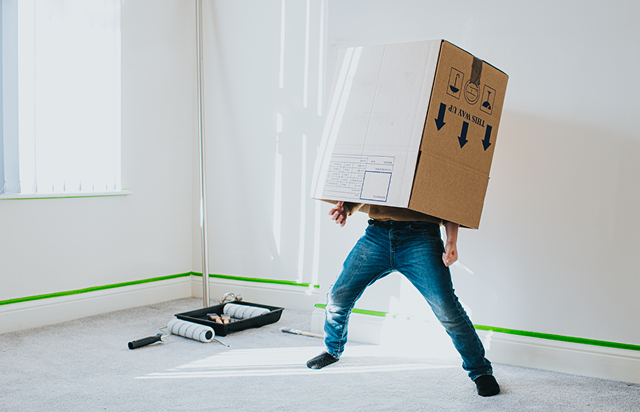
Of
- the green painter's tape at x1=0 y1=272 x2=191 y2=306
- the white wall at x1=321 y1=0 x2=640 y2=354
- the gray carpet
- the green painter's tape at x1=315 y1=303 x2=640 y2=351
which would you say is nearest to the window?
the green painter's tape at x1=0 y1=272 x2=191 y2=306

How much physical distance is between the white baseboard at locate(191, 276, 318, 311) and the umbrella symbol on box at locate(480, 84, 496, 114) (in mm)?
1512

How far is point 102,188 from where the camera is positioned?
283 cm

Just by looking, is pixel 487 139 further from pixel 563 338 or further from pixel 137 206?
pixel 137 206

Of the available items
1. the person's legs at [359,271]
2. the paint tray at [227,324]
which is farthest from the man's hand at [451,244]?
the paint tray at [227,324]

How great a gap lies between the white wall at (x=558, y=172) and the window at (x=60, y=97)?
1.63 m

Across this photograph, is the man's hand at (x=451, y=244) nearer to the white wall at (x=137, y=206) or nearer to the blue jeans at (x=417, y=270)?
the blue jeans at (x=417, y=270)

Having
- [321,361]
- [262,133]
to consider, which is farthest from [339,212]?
[262,133]

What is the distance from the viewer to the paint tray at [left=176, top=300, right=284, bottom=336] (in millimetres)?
2402

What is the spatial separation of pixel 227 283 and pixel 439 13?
1.88 m

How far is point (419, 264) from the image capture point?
179 centimetres

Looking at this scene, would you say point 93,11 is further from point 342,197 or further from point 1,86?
point 342,197

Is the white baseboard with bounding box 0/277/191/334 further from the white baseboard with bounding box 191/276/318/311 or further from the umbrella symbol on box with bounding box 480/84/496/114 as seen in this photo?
the umbrella symbol on box with bounding box 480/84/496/114

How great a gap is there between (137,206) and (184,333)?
95 cm

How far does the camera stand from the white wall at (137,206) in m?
2.53
